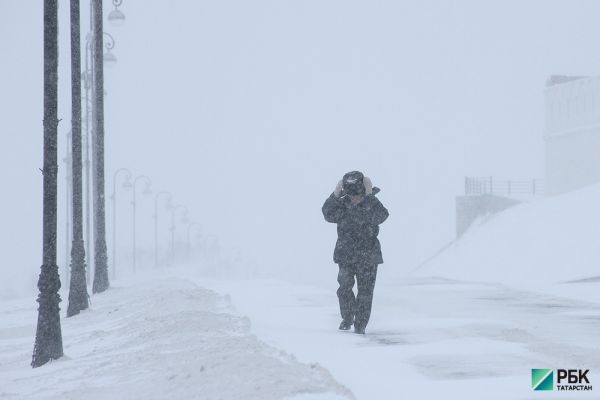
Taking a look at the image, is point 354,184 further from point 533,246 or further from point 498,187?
point 498,187

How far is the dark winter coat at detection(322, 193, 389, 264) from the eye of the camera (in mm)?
14633

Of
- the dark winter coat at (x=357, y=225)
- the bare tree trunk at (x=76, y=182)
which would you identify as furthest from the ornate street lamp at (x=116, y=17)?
the dark winter coat at (x=357, y=225)

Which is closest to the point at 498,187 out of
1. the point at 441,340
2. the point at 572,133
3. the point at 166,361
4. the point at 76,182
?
the point at 572,133

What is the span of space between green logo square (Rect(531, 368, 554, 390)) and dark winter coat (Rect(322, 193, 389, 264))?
12.7 feet

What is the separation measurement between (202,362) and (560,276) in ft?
80.8

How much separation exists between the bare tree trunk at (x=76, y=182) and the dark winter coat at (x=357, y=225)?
429 inches

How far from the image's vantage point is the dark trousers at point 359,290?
14.7 meters

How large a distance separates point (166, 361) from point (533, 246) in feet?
110

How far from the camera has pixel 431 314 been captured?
18.2m

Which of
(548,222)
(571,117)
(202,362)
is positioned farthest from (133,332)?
(571,117)

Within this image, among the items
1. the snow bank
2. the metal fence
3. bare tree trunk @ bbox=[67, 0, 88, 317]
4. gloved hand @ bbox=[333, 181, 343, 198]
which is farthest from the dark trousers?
the metal fence

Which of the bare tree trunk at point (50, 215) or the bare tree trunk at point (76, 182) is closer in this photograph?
the bare tree trunk at point (50, 215)

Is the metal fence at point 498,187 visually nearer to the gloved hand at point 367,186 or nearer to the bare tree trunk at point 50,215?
the bare tree trunk at point 50,215

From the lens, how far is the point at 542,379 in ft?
34.4
